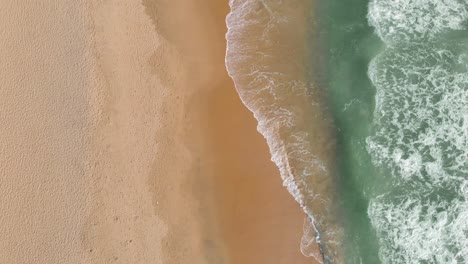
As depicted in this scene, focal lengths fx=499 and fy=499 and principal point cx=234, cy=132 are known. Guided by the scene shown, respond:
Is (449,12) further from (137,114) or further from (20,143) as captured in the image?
(20,143)

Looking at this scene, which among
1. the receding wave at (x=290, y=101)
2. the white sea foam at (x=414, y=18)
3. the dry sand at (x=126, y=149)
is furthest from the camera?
the white sea foam at (x=414, y=18)

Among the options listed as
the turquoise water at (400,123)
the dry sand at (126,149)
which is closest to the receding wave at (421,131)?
the turquoise water at (400,123)

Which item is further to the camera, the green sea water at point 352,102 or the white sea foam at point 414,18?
the white sea foam at point 414,18

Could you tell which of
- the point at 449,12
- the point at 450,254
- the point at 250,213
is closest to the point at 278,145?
the point at 250,213

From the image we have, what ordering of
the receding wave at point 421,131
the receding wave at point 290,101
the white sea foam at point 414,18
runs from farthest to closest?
1. the white sea foam at point 414,18
2. the receding wave at point 421,131
3. the receding wave at point 290,101

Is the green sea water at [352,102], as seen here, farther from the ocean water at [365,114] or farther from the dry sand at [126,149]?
the dry sand at [126,149]

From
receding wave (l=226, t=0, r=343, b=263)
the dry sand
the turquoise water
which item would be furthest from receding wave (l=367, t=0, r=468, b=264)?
the dry sand

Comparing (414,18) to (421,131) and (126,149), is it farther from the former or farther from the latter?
(126,149)
